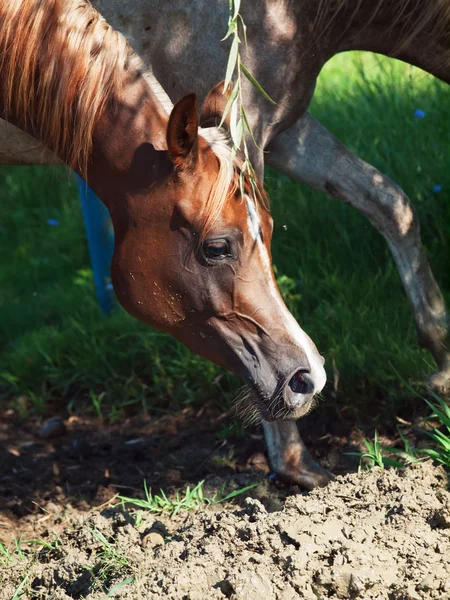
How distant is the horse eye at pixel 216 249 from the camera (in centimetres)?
282

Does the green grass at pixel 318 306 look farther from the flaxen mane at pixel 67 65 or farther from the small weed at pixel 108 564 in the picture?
the small weed at pixel 108 564

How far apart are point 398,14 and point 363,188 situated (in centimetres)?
79

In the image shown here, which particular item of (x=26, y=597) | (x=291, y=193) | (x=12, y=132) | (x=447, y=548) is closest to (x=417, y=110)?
(x=291, y=193)

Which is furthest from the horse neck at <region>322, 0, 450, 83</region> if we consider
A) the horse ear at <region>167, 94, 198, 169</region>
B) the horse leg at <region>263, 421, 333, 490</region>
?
the horse leg at <region>263, 421, 333, 490</region>

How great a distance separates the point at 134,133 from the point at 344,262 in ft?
7.10

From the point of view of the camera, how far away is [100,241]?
5.18 m

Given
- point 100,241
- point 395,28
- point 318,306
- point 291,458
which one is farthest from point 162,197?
point 100,241

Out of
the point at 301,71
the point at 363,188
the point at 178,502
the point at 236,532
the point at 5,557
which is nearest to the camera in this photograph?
the point at 236,532

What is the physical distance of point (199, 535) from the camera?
2709 mm

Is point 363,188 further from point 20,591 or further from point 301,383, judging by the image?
point 20,591

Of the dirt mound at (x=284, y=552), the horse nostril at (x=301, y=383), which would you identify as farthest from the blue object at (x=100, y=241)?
the horse nostril at (x=301, y=383)

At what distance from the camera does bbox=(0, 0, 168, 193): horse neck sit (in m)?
2.88

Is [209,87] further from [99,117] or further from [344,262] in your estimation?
[344,262]

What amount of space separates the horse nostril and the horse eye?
0.48 m
